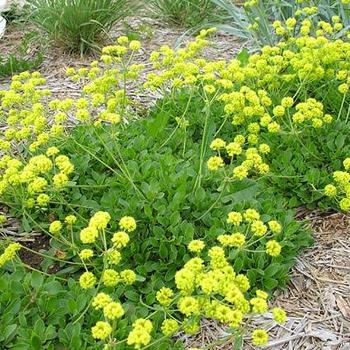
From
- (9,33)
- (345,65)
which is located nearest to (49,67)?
(9,33)

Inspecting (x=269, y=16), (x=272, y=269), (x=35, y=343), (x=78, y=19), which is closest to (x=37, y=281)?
(x=35, y=343)

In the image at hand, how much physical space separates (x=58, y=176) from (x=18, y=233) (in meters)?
0.64

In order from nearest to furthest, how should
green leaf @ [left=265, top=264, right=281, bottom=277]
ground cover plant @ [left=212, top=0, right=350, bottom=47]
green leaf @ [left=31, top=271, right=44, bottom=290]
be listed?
green leaf @ [left=31, top=271, right=44, bottom=290]
green leaf @ [left=265, top=264, right=281, bottom=277]
ground cover plant @ [left=212, top=0, right=350, bottom=47]

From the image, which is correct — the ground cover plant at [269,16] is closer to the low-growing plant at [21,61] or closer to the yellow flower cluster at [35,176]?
the low-growing plant at [21,61]

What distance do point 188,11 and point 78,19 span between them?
3.85 ft

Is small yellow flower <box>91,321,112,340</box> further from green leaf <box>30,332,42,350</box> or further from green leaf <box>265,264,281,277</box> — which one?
green leaf <box>265,264,281,277</box>

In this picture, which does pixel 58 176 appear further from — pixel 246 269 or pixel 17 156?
pixel 17 156

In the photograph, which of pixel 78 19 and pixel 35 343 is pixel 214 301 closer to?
pixel 35 343

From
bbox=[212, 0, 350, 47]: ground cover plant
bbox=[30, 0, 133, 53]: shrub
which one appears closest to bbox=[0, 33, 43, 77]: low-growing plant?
bbox=[30, 0, 133, 53]: shrub

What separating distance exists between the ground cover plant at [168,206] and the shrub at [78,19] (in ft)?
4.04

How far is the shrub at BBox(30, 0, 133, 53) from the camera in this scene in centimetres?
474

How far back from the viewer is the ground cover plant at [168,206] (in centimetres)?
213

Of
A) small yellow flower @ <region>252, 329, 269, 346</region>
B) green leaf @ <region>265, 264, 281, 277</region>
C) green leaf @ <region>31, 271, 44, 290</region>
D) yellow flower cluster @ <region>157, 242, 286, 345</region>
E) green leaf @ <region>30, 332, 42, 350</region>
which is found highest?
yellow flower cluster @ <region>157, 242, 286, 345</region>

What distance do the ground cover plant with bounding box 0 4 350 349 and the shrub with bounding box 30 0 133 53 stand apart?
123 cm
